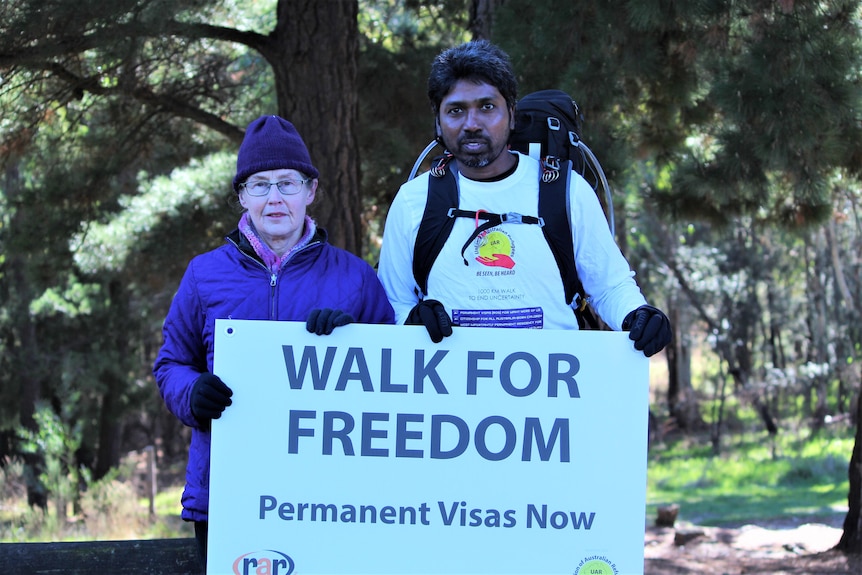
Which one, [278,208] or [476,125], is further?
[476,125]

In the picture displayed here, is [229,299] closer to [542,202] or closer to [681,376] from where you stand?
[542,202]

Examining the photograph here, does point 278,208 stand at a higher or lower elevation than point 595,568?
higher

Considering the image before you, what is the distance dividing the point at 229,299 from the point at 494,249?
752mm

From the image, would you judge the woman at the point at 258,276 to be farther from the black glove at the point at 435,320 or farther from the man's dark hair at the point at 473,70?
the man's dark hair at the point at 473,70

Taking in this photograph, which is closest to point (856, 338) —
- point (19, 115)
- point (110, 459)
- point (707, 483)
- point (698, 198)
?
point (707, 483)

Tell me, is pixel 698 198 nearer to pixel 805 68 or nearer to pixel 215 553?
pixel 805 68

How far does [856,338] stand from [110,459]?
16102 millimetres

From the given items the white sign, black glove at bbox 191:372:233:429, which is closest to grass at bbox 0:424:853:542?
the white sign

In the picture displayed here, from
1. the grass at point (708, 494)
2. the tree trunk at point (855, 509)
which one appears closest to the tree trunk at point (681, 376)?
the grass at point (708, 494)

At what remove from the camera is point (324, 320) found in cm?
258

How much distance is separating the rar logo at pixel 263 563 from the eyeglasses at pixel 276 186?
38.5 inches

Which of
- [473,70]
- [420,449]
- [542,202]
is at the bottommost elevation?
[420,449]

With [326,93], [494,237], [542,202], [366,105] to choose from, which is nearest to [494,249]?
[494,237]

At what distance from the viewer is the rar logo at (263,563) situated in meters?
2.62
